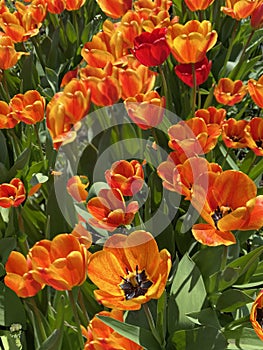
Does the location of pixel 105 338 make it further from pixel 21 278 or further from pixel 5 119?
pixel 5 119

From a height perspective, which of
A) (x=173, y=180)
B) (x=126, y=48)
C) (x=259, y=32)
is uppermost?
(x=126, y=48)

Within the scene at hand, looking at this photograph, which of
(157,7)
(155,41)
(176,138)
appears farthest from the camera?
(157,7)

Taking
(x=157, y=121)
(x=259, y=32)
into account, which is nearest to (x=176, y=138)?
(x=157, y=121)

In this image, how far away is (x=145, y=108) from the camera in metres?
1.16

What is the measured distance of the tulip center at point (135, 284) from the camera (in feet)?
2.92

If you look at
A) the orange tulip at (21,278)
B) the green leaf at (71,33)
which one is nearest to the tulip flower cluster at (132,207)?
the orange tulip at (21,278)

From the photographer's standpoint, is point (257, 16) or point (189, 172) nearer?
point (189, 172)

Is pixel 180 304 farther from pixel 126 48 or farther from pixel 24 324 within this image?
pixel 126 48

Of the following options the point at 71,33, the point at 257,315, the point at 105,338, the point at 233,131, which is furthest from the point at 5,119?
the point at 71,33

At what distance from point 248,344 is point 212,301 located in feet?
0.40

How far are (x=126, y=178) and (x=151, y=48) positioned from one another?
0.37 meters

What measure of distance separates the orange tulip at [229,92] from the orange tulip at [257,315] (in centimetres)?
68

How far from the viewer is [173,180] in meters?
1.06

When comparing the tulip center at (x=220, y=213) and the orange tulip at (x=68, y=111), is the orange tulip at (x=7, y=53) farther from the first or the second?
the tulip center at (x=220, y=213)
